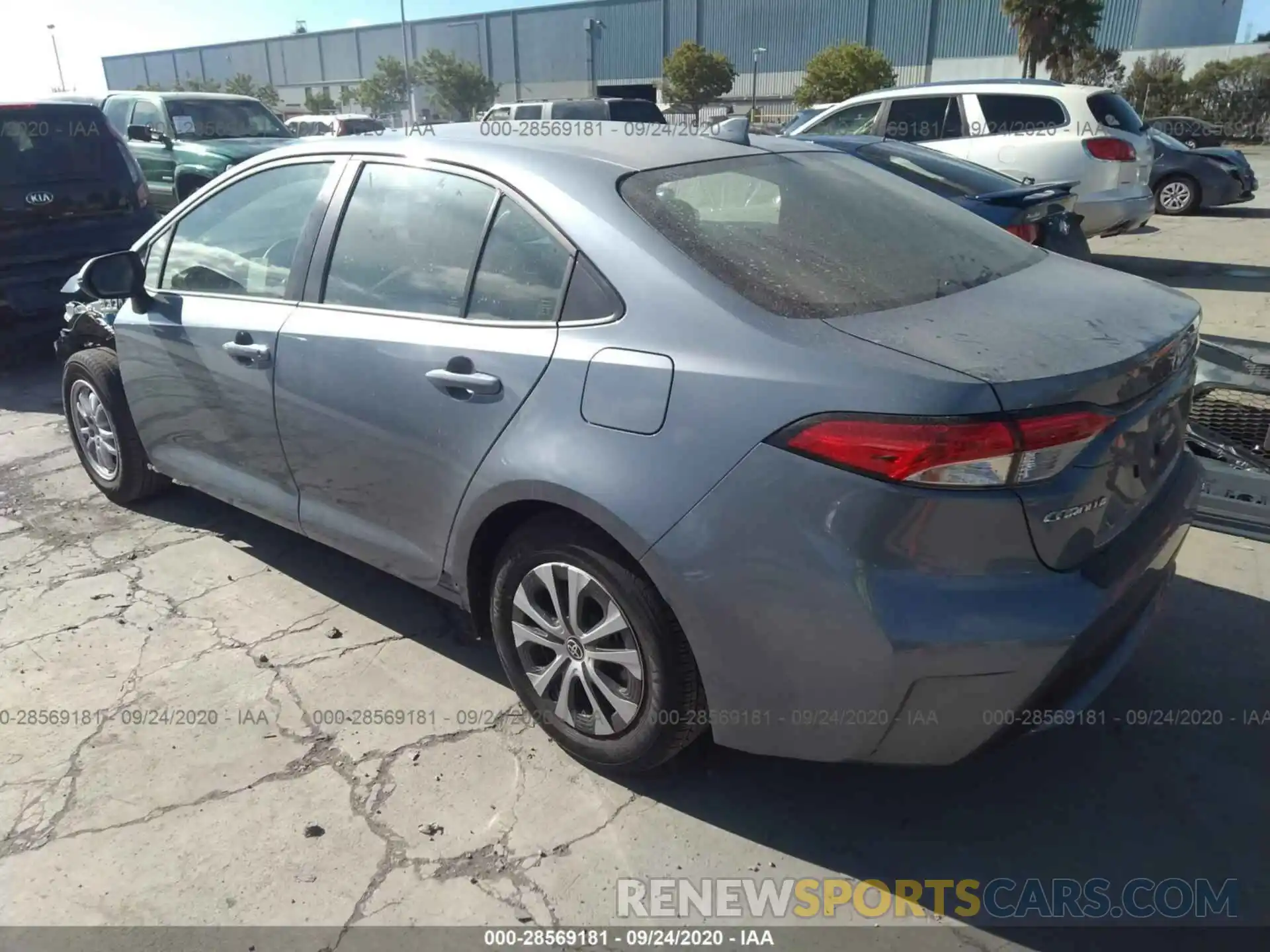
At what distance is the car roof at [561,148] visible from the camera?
8.63ft

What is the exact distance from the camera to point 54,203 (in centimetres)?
681

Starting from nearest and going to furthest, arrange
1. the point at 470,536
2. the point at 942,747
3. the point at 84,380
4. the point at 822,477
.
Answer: the point at 822,477
the point at 942,747
the point at 470,536
the point at 84,380

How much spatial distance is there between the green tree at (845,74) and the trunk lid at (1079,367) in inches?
1734

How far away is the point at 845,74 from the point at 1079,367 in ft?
151

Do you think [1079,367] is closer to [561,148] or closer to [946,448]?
[946,448]

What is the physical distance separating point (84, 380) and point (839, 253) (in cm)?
365

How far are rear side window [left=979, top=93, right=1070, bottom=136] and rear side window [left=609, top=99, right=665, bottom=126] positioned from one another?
9718mm

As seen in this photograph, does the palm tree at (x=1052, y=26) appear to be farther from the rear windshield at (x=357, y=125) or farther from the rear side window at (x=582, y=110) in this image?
the rear windshield at (x=357, y=125)

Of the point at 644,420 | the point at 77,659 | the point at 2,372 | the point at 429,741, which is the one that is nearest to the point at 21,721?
the point at 77,659

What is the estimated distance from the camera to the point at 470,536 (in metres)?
2.65

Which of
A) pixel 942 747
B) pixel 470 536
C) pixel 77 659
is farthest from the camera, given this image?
pixel 77 659

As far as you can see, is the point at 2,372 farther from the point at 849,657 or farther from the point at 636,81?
the point at 636,81

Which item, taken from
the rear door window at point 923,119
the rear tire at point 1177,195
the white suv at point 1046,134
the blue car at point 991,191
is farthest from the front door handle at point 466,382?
Answer: the rear tire at point 1177,195

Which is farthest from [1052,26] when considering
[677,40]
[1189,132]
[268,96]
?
[268,96]
